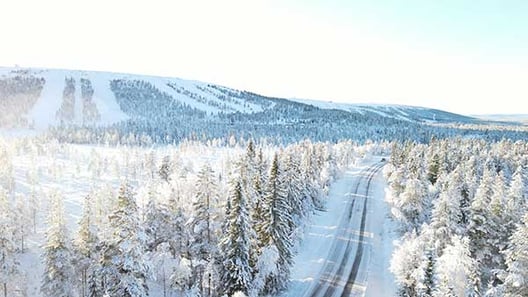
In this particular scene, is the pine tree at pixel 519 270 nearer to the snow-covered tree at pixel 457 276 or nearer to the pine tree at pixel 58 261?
the snow-covered tree at pixel 457 276

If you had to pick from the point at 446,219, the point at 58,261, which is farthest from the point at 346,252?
the point at 58,261

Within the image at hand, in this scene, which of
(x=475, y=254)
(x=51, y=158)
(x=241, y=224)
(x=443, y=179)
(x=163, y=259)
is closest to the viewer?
(x=241, y=224)

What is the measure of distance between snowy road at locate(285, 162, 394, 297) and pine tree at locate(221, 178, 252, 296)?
364 inches

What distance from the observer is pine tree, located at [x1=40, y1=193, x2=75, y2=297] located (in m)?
37.5

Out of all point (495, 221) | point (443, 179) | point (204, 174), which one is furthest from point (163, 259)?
point (443, 179)

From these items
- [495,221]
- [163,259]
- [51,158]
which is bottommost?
[51,158]

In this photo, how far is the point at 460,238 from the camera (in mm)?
42344

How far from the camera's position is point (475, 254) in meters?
46.7

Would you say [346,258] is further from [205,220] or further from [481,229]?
[205,220]

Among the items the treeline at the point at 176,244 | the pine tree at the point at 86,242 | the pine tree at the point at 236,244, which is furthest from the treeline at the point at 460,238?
the pine tree at the point at 86,242

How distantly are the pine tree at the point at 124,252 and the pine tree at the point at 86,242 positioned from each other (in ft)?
19.5

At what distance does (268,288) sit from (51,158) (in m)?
145

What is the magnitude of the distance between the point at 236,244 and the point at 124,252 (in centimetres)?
1082

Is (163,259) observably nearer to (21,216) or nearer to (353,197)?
(21,216)
